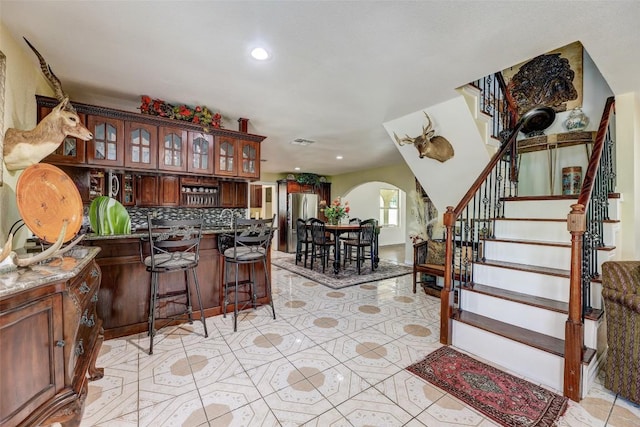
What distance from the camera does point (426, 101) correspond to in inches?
122

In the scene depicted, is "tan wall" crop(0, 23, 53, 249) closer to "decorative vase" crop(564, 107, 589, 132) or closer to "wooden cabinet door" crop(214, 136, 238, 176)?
"wooden cabinet door" crop(214, 136, 238, 176)

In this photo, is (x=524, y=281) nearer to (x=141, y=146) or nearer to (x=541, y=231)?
(x=541, y=231)

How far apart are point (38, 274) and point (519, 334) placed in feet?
9.81

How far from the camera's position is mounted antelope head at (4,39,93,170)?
1913 mm

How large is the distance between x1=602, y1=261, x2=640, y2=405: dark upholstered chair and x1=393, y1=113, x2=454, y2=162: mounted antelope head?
6.62ft

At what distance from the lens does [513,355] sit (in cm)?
206

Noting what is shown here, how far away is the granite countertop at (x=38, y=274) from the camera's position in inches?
39.9

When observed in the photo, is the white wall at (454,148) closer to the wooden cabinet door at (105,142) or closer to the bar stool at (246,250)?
the bar stool at (246,250)

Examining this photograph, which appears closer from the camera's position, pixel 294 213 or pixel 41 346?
pixel 41 346

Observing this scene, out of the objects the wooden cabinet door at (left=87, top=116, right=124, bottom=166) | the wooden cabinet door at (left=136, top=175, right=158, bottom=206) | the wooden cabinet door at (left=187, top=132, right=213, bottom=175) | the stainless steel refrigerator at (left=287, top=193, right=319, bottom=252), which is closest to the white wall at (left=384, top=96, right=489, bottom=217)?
the wooden cabinet door at (left=187, top=132, right=213, bottom=175)

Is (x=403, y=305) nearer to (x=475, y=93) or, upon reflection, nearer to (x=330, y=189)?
(x=475, y=93)

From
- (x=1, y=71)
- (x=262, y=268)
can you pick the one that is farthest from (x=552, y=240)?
(x=1, y=71)

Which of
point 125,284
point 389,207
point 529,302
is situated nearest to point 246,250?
point 125,284

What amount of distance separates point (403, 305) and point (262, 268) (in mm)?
1882
